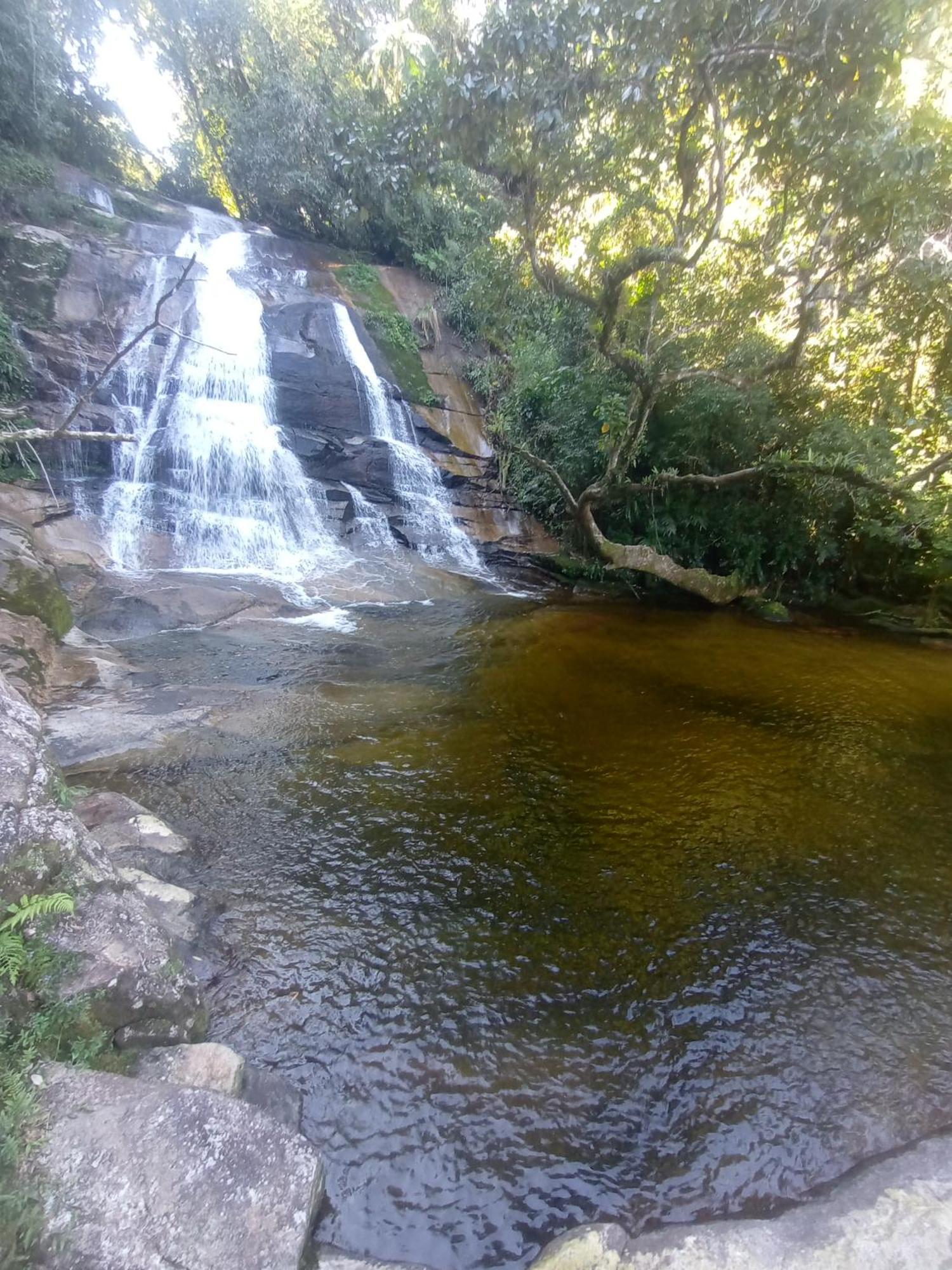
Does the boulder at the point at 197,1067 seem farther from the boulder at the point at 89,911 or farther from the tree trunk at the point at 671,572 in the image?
the tree trunk at the point at 671,572

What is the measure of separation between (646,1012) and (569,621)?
7182 mm

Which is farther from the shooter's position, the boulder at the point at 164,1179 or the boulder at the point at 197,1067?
the boulder at the point at 197,1067

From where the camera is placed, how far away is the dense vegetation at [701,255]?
602 cm

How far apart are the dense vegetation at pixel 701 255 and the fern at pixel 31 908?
729 centimetres

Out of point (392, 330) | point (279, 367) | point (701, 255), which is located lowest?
point (279, 367)

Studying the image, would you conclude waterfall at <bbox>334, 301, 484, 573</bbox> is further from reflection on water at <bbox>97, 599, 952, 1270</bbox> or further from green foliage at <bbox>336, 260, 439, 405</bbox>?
reflection on water at <bbox>97, 599, 952, 1270</bbox>

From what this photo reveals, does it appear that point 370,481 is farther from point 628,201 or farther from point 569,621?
point 628,201

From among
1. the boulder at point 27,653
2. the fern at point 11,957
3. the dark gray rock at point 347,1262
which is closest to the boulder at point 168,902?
the fern at point 11,957

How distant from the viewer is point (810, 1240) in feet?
7.37

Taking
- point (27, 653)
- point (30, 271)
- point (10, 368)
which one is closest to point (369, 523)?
point (10, 368)

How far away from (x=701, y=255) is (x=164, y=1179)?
9.54 m

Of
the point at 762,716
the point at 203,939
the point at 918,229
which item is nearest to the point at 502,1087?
the point at 203,939

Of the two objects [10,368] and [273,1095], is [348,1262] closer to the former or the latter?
[273,1095]

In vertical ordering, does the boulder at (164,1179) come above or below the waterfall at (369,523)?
below
